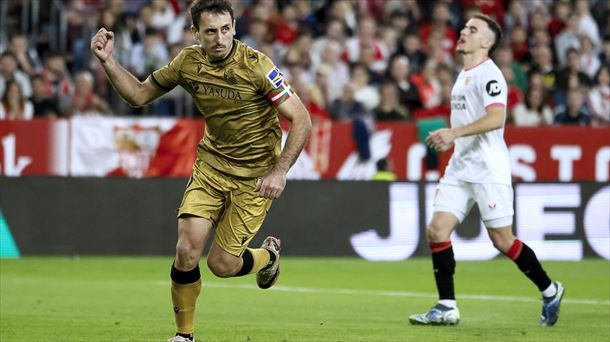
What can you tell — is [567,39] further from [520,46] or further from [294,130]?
[294,130]

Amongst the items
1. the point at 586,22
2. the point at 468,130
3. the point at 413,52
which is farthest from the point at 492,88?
Result: the point at 586,22

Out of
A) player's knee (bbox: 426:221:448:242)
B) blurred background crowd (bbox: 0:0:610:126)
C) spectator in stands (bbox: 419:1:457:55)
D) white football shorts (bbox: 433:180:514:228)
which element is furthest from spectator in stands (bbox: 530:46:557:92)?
player's knee (bbox: 426:221:448:242)

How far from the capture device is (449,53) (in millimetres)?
21281

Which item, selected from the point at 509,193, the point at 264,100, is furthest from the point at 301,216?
the point at 264,100

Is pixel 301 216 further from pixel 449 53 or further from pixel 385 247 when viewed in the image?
pixel 449 53

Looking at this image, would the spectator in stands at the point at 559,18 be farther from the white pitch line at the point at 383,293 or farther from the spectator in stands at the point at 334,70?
the white pitch line at the point at 383,293

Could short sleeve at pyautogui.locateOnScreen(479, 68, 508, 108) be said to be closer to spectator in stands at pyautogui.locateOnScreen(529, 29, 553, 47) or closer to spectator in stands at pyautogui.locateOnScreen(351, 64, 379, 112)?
spectator in stands at pyautogui.locateOnScreen(351, 64, 379, 112)

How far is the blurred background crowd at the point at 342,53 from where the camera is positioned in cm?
1892

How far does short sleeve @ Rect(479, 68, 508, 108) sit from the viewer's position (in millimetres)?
9984

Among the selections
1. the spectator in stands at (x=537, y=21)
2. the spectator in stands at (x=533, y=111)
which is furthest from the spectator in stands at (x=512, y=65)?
the spectator in stands at (x=537, y=21)

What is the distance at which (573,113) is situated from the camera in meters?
19.4

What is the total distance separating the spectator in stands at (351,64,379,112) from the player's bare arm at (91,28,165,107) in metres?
10.8

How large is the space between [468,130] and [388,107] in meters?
9.03

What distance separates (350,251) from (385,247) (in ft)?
1.51
